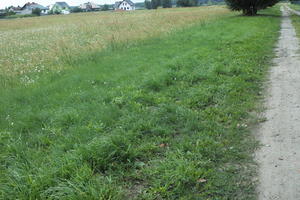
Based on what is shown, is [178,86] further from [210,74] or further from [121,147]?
[121,147]

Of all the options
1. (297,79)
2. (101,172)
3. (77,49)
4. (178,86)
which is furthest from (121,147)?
(77,49)

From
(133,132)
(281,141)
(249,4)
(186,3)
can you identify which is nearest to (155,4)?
(186,3)

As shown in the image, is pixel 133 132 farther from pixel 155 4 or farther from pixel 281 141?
pixel 155 4

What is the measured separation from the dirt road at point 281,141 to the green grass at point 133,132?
195 millimetres

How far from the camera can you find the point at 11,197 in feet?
10.4

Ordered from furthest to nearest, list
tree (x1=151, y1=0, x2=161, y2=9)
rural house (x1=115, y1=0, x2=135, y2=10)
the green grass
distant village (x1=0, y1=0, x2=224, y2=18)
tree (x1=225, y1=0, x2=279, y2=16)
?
rural house (x1=115, y1=0, x2=135, y2=10), tree (x1=151, y1=0, x2=161, y2=9), distant village (x1=0, y1=0, x2=224, y2=18), tree (x1=225, y1=0, x2=279, y2=16), the green grass

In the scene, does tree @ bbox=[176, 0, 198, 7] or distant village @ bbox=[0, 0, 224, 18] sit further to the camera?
distant village @ bbox=[0, 0, 224, 18]

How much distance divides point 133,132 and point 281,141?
2.31 m

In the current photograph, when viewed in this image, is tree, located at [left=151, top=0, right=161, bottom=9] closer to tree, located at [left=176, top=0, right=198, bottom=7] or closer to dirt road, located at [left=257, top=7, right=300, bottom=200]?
tree, located at [left=176, top=0, right=198, bottom=7]

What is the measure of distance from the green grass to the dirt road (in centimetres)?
19

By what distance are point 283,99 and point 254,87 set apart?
3.01ft

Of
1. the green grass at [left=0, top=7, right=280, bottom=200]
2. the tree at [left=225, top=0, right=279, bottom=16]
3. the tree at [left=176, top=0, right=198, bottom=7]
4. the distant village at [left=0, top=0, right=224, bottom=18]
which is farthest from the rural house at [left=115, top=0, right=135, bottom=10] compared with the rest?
the green grass at [left=0, top=7, right=280, bottom=200]

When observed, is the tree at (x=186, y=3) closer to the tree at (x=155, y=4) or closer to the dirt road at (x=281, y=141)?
the tree at (x=155, y=4)

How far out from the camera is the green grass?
129 inches
